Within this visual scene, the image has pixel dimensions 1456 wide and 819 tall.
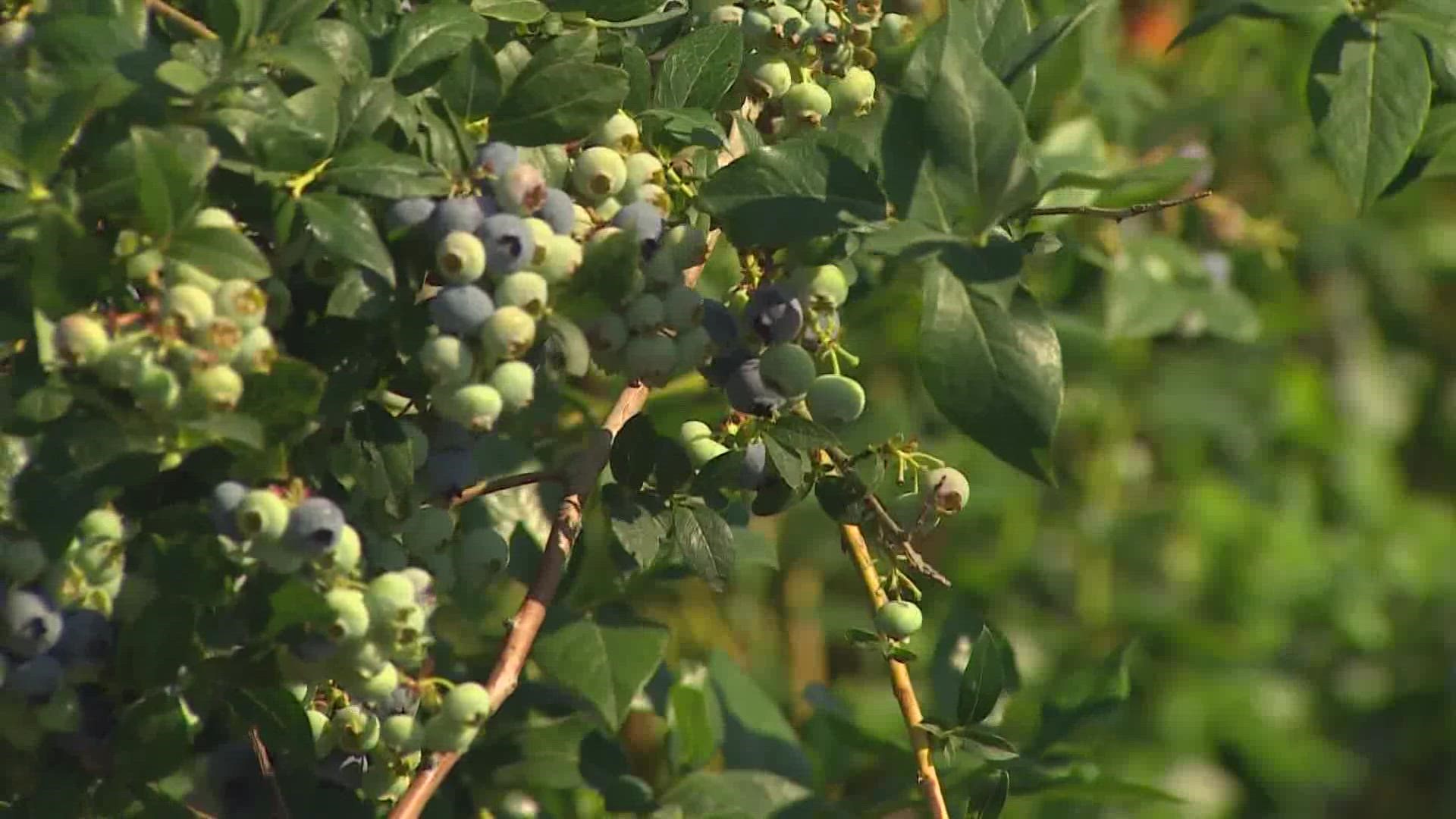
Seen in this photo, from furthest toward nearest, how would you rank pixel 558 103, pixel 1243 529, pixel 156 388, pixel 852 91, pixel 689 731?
pixel 1243 529
pixel 689 731
pixel 852 91
pixel 558 103
pixel 156 388

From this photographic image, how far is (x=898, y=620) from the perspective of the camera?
2.40 feet

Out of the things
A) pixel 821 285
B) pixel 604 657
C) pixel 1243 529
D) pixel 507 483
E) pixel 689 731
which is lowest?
pixel 1243 529

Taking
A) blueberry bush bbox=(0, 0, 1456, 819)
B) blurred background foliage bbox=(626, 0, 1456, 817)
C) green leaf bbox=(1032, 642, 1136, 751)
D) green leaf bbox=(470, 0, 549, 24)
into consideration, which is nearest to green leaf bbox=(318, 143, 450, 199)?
blueberry bush bbox=(0, 0, 1456, 819)

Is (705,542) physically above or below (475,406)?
below

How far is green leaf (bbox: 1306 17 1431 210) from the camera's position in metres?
0.83

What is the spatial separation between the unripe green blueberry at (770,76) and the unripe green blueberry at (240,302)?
10.0 inches

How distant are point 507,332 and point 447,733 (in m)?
0.17

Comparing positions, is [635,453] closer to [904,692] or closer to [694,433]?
[694,433]

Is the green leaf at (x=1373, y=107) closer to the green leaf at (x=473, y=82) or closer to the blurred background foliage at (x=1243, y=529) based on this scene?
the green leaf at (x=473, y=82)

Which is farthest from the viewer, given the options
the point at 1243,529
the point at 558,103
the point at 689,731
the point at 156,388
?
the point at 1243,529

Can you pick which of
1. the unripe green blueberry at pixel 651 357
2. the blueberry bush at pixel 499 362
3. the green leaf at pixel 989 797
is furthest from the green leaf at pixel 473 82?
the green leaf at pixel 989 797

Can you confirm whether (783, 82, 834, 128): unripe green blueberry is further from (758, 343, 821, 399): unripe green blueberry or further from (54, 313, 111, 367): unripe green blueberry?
(54, 313, 111, 367): unripe green blueberry

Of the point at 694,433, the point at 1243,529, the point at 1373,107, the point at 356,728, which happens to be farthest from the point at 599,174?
the point at 1243,529

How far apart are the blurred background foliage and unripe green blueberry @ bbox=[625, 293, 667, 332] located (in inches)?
36.3
